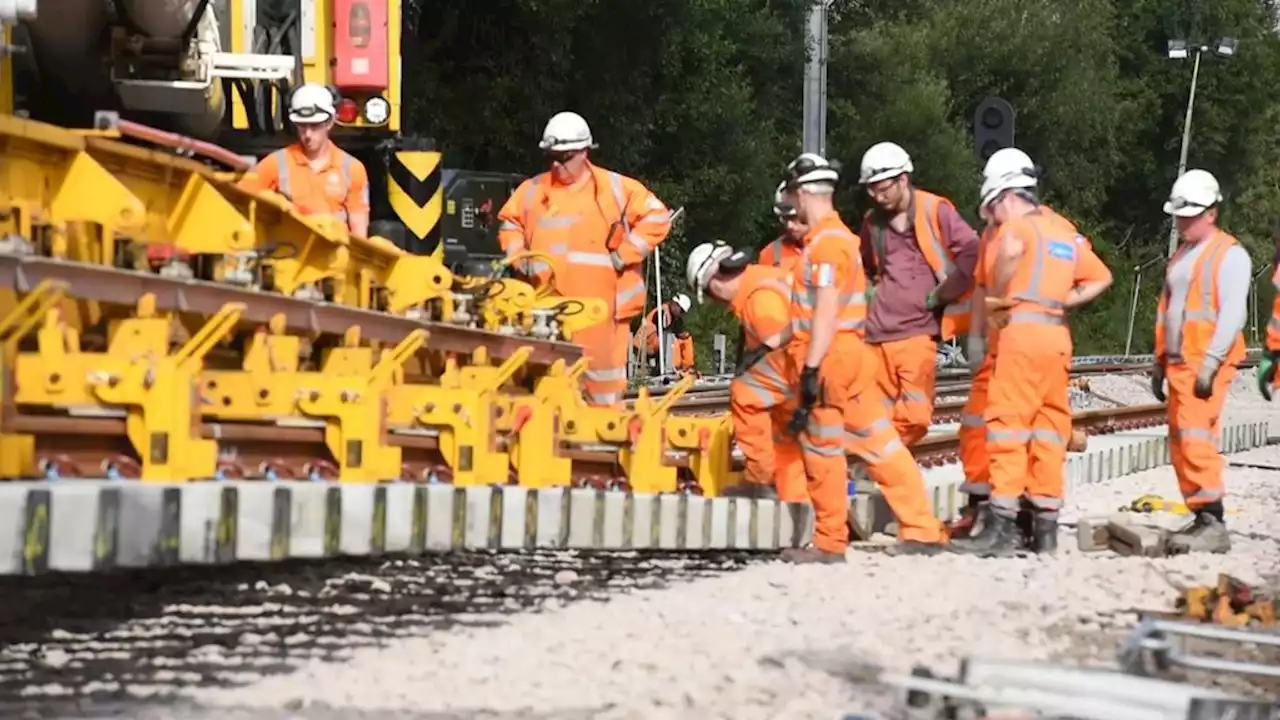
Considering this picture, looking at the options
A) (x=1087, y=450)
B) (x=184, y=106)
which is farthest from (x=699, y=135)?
(x=184, y=106)

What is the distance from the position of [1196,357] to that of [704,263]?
228 centimetres

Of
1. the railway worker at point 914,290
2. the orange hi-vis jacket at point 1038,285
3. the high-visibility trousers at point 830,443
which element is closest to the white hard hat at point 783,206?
the railway worker at point 914,290

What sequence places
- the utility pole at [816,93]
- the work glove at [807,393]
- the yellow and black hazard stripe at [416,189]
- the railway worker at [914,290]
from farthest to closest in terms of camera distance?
the utility pole at [816,93]
the yellow and black hazard stripe at [416,189]
the railway worker at [914,290]
the work glove at [807,393]

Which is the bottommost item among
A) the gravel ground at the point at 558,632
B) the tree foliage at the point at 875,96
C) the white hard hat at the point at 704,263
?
the gravel ground at the point at 558,632

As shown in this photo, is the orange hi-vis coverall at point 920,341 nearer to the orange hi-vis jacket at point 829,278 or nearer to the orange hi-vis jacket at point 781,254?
the orange hi-vis jacket at point 781,254

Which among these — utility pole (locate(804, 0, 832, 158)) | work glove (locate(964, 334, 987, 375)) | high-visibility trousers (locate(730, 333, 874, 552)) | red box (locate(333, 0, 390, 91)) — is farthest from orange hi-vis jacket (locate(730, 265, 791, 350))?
utility pole (locate(804, 0, 832, 158))

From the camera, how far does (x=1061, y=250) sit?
9.05 metres

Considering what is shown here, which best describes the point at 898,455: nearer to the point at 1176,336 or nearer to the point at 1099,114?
the point at 1176,336

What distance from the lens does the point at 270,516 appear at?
5.68 meters

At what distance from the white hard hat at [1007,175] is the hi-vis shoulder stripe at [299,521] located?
2258mm

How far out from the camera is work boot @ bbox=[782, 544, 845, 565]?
8484 mm

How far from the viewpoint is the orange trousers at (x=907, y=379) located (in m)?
9.88

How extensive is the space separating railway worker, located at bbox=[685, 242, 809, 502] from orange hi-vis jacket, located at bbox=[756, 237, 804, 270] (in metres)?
0.87

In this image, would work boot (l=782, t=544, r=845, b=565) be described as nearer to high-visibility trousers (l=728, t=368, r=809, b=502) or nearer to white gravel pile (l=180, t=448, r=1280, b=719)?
white gravel pile (l=180, t=448, r=1280, b=719)
